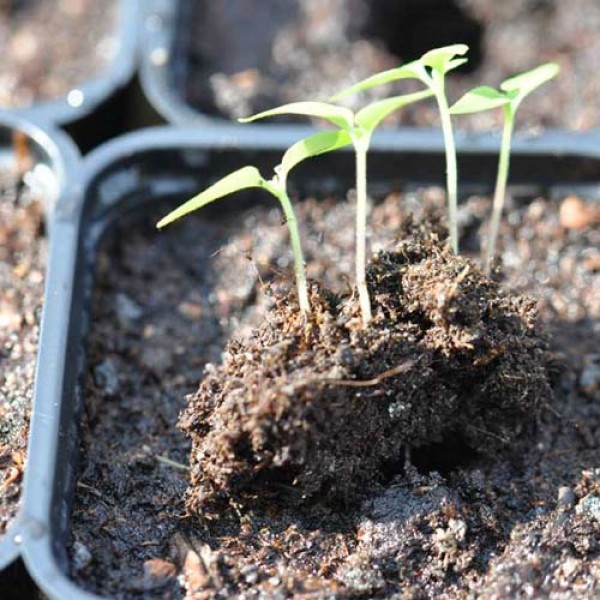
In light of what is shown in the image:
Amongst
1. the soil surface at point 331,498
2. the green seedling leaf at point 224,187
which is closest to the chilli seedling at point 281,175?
the green seedling leaf at point 224,187

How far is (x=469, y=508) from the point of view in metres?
1.31

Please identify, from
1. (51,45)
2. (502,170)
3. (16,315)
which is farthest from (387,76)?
(51,45)

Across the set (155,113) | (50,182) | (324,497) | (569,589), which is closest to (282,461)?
(324,497)

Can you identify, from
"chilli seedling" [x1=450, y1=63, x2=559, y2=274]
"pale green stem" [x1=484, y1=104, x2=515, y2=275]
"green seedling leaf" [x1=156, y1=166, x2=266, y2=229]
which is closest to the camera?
"green seedling leaf" [x1=156, y1=166, x2=266, y2=229]

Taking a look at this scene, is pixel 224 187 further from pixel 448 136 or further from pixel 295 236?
pixel 448 136

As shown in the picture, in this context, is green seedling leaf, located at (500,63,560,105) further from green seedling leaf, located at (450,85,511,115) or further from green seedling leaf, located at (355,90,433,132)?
green seedling leaf, located at (355,90,433,132)

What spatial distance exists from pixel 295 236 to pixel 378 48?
3.44 feet

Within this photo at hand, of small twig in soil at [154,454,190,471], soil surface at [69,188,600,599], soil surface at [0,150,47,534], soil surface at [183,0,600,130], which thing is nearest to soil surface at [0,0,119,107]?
soil surface at [183,0,600,130]

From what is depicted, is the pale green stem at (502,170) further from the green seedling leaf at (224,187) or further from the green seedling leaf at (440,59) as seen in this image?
the green seedling leaf at (224,187)

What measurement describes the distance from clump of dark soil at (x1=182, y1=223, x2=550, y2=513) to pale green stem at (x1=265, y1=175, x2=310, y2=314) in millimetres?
16

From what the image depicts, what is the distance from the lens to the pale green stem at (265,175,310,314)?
1213 millimetres

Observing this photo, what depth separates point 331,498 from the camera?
4.28 feet

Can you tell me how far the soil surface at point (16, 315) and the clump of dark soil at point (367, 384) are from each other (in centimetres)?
24

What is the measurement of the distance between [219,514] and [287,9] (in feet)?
4.33
